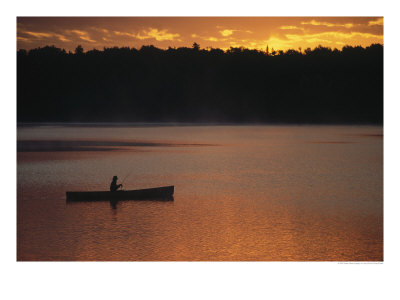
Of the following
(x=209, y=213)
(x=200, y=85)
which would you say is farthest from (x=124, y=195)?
(x=200, y=85)

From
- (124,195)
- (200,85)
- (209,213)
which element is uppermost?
(200,85)

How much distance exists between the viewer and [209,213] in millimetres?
18750

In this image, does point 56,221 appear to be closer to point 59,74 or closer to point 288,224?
point 288,224

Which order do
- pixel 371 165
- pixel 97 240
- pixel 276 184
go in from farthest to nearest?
pixel 371 165, pixel 276 184, pixel 97 240

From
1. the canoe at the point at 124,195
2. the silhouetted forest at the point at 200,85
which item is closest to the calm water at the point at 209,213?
the canoe at the point at 124,195

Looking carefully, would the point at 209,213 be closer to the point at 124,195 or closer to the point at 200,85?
the point at 124,195

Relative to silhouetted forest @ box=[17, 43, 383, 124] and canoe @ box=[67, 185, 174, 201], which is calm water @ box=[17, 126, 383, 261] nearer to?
canoe @ box=[67, 185, 174, 201]

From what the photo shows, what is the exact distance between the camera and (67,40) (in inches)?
841

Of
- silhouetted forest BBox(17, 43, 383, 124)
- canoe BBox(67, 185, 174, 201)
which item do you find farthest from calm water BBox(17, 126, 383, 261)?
silhouetted forest BBox(17, 43, 383, 124)

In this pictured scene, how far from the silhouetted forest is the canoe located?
8.47 meters

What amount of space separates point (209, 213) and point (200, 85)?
51090mm

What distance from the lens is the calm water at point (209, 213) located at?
1392 cm
